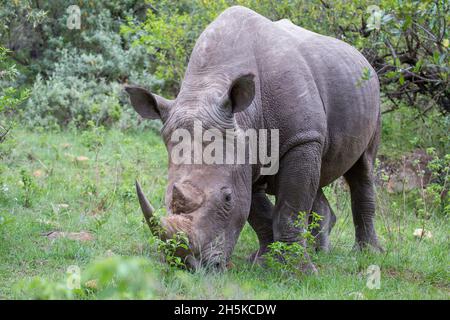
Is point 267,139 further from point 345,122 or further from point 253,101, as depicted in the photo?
point 345,122

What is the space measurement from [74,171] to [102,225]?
107 inches

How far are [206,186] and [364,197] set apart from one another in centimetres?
275

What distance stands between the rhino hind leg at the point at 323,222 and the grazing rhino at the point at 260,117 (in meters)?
0.74

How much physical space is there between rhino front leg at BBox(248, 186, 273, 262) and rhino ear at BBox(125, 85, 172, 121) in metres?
1.29

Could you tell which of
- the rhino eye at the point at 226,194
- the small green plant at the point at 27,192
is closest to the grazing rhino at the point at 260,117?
the rhino eye at the point at 226,194

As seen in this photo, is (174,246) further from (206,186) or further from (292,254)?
(292,254)

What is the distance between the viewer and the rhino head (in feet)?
17.0

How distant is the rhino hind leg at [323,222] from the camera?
7.40 metres

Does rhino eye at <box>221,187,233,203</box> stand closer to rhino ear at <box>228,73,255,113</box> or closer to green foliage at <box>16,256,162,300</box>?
rhino ear at <box>228,73,255,113</box>

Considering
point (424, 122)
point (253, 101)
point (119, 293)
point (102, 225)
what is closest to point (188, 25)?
point (424, 122)

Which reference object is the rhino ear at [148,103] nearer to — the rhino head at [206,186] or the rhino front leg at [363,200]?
the rhino head at [206,186]

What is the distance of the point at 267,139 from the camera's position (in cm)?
599

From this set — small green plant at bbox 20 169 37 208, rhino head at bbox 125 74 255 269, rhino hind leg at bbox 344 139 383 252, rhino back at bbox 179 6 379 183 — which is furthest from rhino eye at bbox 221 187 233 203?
small green plant at bbox 20 169 37 208
